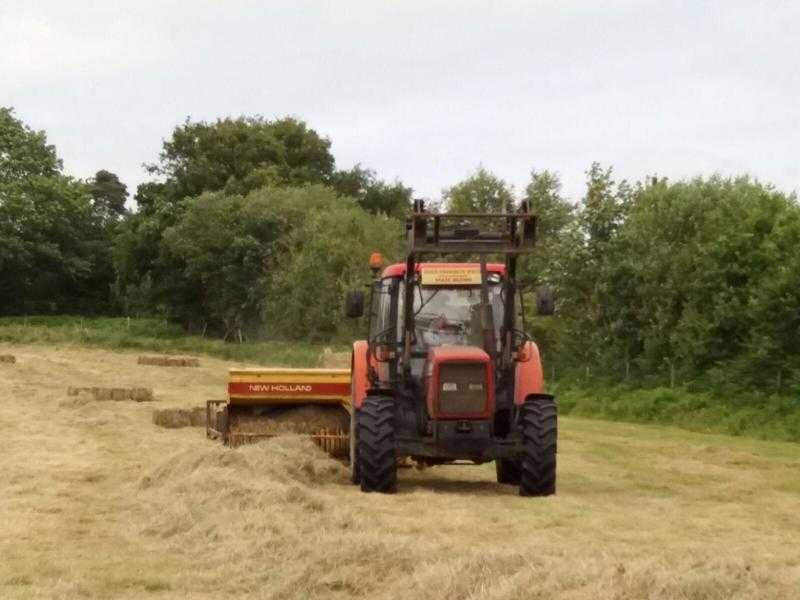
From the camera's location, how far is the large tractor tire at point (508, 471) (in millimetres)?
14611

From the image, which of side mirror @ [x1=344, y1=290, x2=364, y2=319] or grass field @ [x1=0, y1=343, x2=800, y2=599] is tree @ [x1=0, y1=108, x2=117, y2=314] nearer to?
grass field @ [x1=0, y1=343, x2=800, y2=599]

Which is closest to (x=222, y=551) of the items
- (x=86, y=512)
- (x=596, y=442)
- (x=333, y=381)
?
(x=86, y=512)

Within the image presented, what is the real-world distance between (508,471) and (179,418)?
7517 millimetres

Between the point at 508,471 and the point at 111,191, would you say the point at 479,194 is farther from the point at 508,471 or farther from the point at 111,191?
the point at 111,191

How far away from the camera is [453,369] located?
13.2m

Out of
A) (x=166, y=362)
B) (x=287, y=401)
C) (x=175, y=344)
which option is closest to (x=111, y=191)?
(x=175, y=344)

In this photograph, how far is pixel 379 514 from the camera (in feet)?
37.1

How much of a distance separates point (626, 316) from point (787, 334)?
19.5 feet

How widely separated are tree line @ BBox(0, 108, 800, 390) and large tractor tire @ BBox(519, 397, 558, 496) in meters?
2.01

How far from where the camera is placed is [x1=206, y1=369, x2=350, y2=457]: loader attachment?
1611 centimetres

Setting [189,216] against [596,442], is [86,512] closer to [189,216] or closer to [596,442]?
[596,442]

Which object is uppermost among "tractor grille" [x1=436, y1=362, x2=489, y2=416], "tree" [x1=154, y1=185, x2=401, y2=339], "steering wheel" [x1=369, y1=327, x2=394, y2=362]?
"tree" [x1=154, y1=185, x2=401, y2=339]

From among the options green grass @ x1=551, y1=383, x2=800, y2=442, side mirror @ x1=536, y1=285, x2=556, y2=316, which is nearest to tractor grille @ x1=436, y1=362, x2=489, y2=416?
side mirror @ x1=536, y1=285, x2=556, y2=316

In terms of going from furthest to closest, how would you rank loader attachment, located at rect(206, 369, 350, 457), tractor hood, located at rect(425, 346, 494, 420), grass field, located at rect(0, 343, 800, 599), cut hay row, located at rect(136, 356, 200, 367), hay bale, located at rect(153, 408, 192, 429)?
cut hay row, located at rect(136, 356, 200, 367) < hay bale, located at rect(153, 408, 192, 429) < loader attachment, located at rect(206, 369, 350, 457) < tractor hood, located at rect(425, 346, 494, 420) < grass field, located at rect(0, 343, 800, 599)
